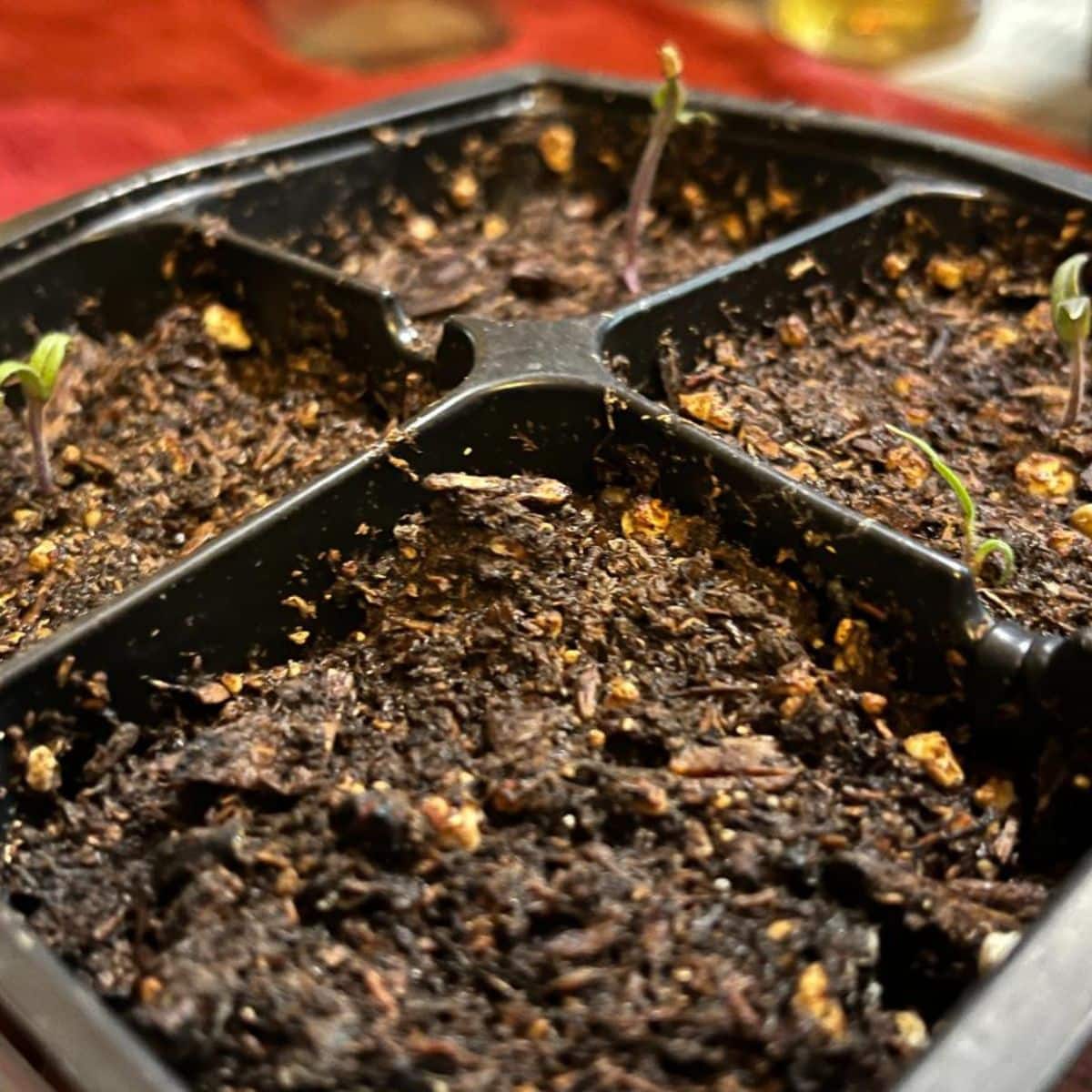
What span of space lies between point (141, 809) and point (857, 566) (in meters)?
0.43

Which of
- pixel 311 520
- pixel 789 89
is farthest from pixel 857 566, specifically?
pixel 789 89

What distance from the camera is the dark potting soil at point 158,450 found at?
0.77 m

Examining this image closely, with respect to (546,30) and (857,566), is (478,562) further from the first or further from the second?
(546,30)

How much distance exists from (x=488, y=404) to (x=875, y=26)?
60.6 inches

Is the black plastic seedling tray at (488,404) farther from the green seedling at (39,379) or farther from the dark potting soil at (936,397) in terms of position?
the green seedling at (39,379)

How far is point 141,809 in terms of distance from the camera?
2.05 ft

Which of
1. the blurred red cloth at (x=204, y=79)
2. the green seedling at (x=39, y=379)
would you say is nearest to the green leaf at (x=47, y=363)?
the green seedling at (x=39, y=379)

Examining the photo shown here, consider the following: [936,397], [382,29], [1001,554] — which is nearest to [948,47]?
[382,29]

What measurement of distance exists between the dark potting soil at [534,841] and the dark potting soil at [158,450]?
0.12 m

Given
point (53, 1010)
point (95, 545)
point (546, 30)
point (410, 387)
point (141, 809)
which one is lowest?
point (53, 1010)

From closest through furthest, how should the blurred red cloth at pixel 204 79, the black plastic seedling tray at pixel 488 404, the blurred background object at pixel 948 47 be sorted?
1. the black plastic seedling tray at pixel 488 404
2. the blurred red cloth at pixel 204 79
3. the blurred background object at pixel 948 47

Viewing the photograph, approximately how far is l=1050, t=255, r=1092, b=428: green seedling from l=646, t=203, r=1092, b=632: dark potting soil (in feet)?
0.07

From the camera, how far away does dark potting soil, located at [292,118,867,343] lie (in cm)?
106

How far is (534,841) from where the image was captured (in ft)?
1.91
